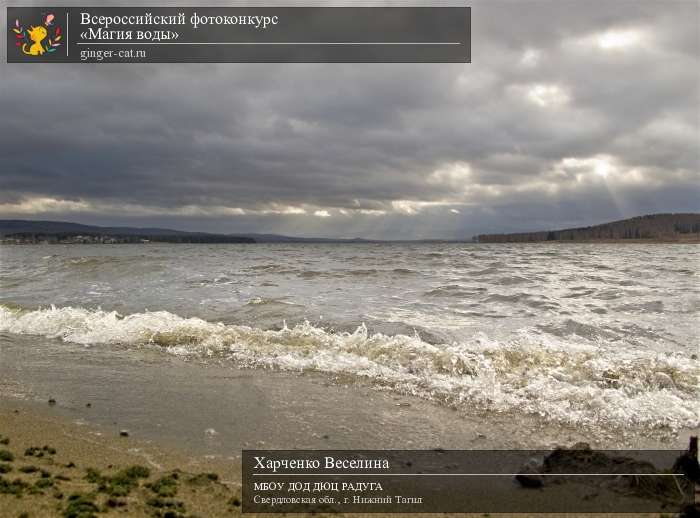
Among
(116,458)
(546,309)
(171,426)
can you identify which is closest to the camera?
(116,458)

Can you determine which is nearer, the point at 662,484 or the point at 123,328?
the point at 662,484

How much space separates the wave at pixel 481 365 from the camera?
7.17 m

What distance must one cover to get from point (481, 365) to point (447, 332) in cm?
331

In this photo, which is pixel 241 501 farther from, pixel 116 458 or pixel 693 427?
pixel 693 427

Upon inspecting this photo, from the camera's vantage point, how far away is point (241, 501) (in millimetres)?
4344

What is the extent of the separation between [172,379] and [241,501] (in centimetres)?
510

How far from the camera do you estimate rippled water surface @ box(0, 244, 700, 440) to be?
7.77 metres

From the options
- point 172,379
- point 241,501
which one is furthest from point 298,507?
point 172,379
